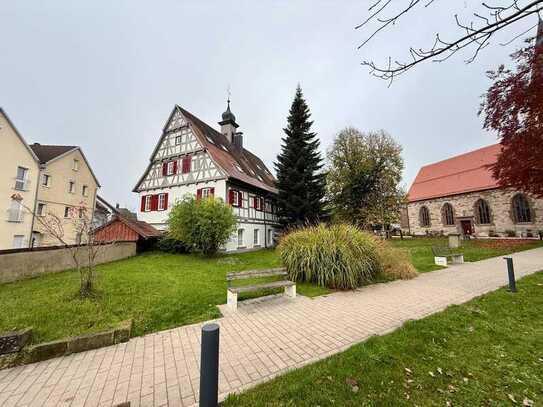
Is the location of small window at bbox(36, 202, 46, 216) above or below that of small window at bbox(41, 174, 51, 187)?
below

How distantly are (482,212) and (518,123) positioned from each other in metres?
17.0

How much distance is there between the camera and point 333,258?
22.2 ft

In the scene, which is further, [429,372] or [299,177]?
[299,177]

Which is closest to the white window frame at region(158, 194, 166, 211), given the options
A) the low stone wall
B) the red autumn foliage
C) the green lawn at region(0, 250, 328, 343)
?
the low stone wall

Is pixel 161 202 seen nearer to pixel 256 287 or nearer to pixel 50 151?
pixel 50 151

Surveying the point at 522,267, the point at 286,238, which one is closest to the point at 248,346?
the point at 286,238

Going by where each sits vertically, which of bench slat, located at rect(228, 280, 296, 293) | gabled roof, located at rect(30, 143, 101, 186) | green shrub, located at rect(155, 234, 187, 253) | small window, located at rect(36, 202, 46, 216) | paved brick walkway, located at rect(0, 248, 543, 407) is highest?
gabled roof, located at rect(30, 143, 101, 186)

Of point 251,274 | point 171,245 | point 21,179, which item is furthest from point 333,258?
point 21,179

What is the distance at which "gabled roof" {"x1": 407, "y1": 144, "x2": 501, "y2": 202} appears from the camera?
81.2 ft

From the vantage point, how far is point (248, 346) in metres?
3.45

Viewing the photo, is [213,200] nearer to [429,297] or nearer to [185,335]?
[185,335]

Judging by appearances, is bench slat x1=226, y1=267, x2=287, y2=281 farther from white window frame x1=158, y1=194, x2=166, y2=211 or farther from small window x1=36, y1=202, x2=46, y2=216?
small window x1=36, y1=202, x2=46, y2=216

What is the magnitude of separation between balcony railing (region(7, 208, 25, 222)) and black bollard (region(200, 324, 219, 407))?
23001 millimetres

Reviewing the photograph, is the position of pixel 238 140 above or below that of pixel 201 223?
above
